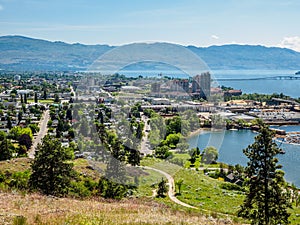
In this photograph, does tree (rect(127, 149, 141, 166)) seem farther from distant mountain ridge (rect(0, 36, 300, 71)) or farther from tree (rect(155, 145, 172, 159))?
distant mountain ridge (rect(0, 36, 300, 71))

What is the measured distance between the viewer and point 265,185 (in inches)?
192

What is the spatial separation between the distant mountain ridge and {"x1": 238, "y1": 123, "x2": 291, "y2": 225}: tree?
56562 mm

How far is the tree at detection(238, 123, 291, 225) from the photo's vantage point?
4.81 m

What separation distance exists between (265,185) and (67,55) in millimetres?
75016

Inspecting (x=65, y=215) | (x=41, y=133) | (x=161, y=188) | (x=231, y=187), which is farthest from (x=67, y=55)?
(x=65, y=215)

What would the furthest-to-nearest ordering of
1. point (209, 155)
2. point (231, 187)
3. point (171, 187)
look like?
point (209, 155), point (231, 187), point (171, 187)

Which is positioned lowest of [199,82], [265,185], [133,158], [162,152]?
[162,152]

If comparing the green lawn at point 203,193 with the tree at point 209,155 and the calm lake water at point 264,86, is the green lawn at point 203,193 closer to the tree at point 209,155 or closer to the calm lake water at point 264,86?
the tree at point 209,155

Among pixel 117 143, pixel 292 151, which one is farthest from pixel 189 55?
pixel 292 151

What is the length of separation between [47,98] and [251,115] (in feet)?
66.8

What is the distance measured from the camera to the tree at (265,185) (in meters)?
4.81

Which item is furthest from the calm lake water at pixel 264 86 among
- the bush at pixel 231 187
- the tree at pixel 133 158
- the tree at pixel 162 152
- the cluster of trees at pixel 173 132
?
the tree at pixel 133 158

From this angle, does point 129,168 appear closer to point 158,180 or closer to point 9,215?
point 158,180

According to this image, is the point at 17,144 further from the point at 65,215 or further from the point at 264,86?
the point at 264,86
